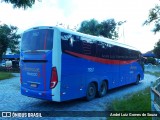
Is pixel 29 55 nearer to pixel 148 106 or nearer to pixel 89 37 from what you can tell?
pixel 89 37

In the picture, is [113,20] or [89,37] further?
[113,20]

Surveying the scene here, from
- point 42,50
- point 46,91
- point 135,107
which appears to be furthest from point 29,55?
point 135,107

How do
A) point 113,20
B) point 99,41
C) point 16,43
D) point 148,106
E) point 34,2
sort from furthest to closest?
1. point 113,20
2. point 16,43
3. point 99,41
4. point 148,106
5. point 34,2

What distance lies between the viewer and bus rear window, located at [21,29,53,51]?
10172 mm

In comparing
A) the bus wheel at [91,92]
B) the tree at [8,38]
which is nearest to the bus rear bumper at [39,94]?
the bus wheel at [91,92]

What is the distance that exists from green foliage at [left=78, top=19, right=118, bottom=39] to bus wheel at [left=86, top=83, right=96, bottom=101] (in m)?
33.8

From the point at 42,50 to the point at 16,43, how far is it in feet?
112

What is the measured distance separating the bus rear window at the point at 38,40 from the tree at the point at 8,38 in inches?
1176

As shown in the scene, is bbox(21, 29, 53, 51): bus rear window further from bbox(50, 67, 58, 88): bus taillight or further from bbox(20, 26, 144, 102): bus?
bbox(50, 67, 58, 88): bus taillight

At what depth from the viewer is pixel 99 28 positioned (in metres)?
46.7

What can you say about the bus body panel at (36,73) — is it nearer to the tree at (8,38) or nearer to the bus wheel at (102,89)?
the bus wheel at (102,89)

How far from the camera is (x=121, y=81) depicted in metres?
16.4

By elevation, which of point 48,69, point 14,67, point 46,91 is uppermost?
point 48,69

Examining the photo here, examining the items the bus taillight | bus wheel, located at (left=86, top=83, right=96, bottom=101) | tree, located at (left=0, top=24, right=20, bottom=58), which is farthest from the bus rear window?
tree, located at (left=0, top=24, right=20, bottom=58)
